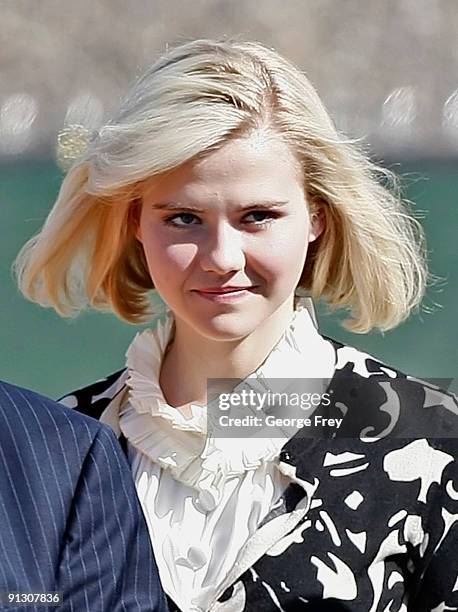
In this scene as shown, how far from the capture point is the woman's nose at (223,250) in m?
1.14

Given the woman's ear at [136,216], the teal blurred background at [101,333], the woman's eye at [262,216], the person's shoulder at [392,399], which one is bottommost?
the person's shoulder at [392,399]

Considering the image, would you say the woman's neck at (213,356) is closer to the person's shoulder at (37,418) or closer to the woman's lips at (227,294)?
the woman's lips at (227,294)

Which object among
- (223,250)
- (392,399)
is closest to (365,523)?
(392,399)

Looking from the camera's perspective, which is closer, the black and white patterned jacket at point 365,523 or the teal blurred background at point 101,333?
the black and white patterned jacket at point 365,523

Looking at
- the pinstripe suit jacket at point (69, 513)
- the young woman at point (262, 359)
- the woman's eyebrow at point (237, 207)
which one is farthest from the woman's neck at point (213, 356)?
the pinstripe suit jacket at point (69, 513)

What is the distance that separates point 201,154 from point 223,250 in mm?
80

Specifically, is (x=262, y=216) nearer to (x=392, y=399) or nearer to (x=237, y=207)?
(x=237, y=207)

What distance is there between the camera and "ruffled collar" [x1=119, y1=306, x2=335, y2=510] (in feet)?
3.96

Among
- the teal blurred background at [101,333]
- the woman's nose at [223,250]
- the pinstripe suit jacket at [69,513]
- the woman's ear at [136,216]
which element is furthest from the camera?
the teal blurred background at [101,333]

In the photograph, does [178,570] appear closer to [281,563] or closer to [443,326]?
[281,563]

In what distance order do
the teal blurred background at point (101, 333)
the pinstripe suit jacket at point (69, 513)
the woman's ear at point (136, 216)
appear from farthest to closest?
the teal blurred background at point (101, 333), the woman's ear at point (136, 216), the pinstripe suit jacket at point (69, 513)

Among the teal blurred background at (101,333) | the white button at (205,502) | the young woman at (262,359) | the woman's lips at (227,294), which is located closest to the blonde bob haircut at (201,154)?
the young woman at (262,359)

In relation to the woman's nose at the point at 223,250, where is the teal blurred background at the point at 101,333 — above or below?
above

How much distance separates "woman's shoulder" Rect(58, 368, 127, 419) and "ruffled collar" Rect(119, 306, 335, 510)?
0.08 feet
